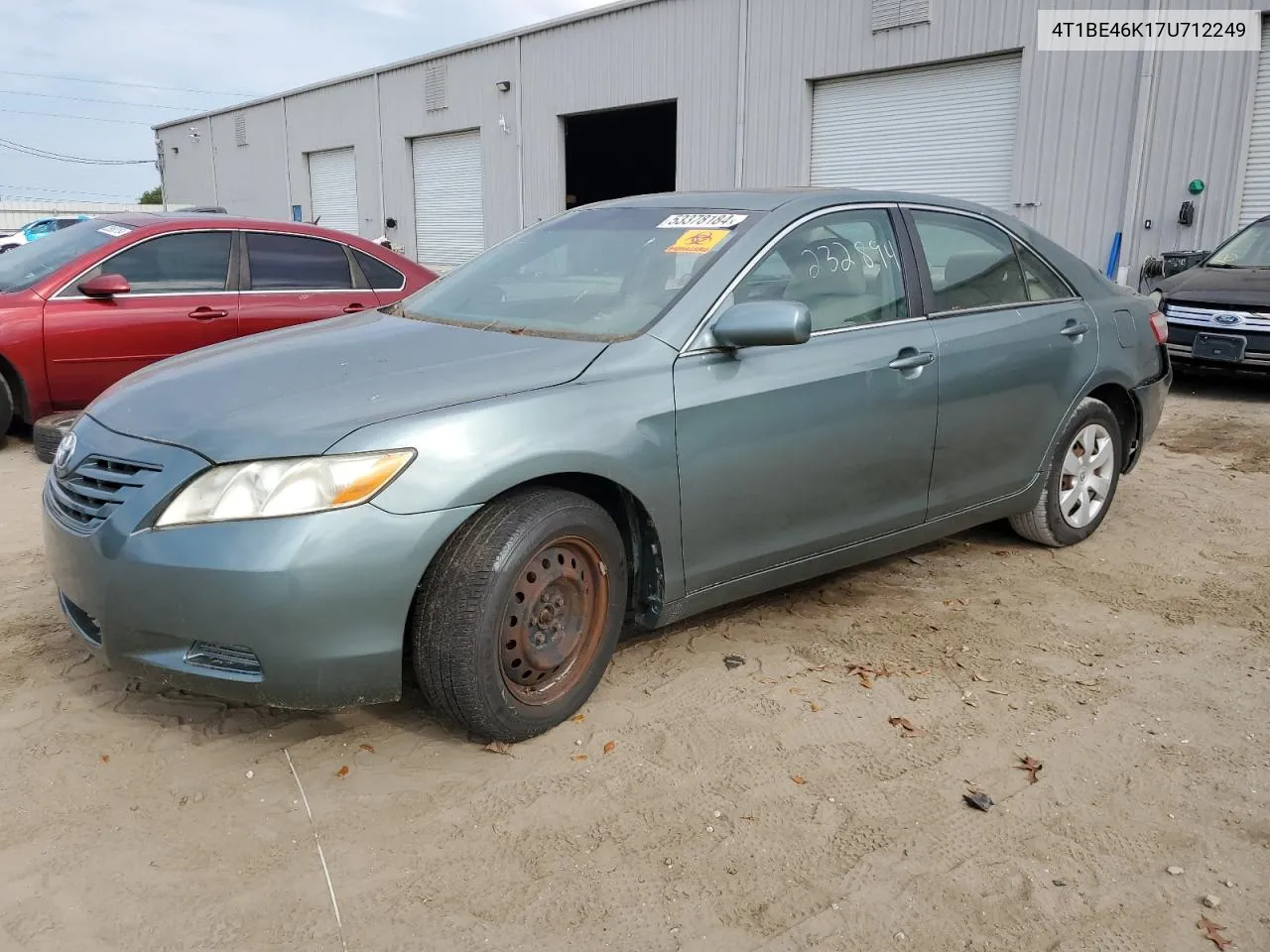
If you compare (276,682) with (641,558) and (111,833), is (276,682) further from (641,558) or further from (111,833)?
(641,558)

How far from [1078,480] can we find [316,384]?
3540mm

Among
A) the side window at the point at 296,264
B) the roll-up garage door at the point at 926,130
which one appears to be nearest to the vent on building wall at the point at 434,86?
the roll-up garage door at the point at 926,130

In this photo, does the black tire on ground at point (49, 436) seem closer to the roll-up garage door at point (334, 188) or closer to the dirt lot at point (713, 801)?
the dirt lot at point (713, 801)

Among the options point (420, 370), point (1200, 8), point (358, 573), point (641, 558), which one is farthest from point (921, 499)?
point (1200, 8)

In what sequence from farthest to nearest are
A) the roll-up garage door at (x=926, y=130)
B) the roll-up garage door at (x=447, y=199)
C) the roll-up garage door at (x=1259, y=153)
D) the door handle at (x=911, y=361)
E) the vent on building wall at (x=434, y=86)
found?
the vent on building wall at (x=434, y=86) < the roll-up garage door at (x=447, y=199) < the roll-up garage door at (x=926, y=130) < the roll-up garage door at (x=1259, y=153) < the door handle at (x=911, y=361)

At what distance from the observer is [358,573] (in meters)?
2.54

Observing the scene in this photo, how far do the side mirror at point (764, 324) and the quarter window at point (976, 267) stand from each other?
1095mm

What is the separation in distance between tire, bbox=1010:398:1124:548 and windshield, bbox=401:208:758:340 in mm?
2009

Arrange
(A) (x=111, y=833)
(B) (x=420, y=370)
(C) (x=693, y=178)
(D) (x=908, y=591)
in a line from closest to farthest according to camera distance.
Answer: (A) (x=111, y=833) < (B) (x=420, y=370) < (D) (x=908, y=591) < (C) (x=693, y=178)

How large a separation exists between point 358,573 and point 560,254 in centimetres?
179

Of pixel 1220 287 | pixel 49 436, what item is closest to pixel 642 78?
pixel 1220 287

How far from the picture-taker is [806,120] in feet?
49.5

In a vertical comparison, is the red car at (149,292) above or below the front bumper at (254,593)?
above

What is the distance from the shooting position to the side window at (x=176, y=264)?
6.72 metres
